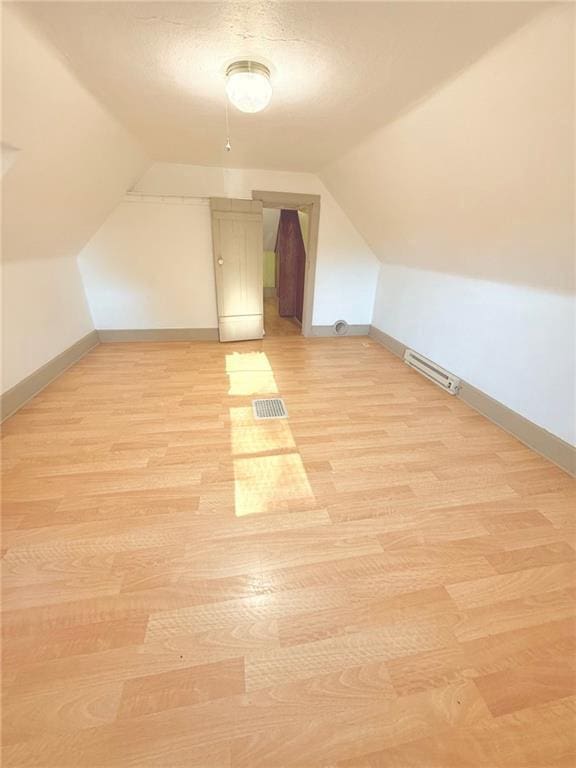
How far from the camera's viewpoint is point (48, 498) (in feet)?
5.06

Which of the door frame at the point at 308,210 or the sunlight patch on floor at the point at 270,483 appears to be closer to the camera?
the sunlight patch on floor at the point at 270,483

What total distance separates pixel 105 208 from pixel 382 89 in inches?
112

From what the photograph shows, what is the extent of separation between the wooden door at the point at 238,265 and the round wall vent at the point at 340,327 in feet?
3.62

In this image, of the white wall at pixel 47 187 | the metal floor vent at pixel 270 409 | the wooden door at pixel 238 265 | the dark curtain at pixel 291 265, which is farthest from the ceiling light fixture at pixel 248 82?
the dark curtain at pixel 291 265

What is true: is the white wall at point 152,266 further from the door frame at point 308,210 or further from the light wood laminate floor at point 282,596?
the light wood laminate floor at point 282,596

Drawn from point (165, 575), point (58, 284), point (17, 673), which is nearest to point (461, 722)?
point (165, 575)

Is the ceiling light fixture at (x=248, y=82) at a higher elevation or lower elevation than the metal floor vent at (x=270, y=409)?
higher

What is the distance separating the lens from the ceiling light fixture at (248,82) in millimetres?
1398

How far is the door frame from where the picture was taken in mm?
3439

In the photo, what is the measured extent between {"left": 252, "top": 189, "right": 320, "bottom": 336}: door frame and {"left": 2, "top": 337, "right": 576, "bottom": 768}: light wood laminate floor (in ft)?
7.55

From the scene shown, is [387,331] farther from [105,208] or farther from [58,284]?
[58,284]

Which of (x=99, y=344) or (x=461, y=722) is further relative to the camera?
(x=99, y=344)

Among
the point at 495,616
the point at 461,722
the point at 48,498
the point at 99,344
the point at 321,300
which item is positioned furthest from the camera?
the point at 321,300

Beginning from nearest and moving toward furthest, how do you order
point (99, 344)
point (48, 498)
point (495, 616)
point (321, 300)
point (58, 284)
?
point (495, 616) < point (48, 498) < point (58, 284) < point (99, 344) < point (321, 300)
